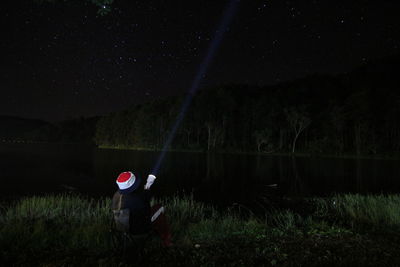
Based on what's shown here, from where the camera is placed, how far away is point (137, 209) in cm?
597

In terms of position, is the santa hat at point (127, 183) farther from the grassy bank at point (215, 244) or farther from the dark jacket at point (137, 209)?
the grassy bank at point (215, 244)

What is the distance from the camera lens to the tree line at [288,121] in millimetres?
72500

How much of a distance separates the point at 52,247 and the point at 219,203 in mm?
12129

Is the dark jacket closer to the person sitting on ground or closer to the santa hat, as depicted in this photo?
the person sitting on ground

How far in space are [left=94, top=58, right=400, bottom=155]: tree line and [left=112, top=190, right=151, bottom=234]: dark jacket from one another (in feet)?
245

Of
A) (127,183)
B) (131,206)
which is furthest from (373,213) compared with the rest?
(127,183)

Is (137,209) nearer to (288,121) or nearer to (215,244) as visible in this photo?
(215,244)

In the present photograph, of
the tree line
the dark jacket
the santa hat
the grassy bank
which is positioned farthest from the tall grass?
the tree line

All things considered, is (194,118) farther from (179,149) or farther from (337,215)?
(337,215)

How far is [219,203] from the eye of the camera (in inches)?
715

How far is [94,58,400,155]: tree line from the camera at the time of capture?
72500 millimetres

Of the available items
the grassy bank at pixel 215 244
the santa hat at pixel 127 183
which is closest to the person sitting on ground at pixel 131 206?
the santa hat at pixel 127 183

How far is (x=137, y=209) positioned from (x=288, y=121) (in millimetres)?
81905

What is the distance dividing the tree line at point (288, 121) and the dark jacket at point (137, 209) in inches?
2938
